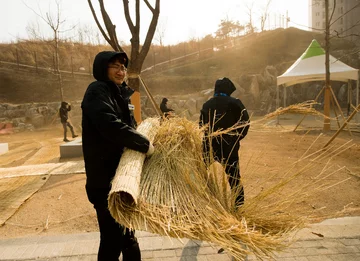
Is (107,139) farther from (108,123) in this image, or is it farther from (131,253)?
(131,253)

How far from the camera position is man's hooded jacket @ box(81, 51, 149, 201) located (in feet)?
5.86

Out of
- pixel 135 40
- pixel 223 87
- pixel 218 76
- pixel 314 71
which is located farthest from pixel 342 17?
pixel 223 87

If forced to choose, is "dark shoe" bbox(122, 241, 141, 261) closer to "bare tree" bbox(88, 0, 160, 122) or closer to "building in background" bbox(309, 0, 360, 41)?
"bare tree" bbox(88, 0, 160, 122)

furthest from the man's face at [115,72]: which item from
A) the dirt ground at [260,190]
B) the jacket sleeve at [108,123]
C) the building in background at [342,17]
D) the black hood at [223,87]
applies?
the building in background at [342,17]

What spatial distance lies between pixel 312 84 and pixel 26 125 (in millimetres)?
19566

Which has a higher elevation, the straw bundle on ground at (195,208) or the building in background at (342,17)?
the building in background at (342,17)

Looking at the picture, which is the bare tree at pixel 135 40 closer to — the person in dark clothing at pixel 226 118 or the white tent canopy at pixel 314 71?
the person in dark clothing at pixel 226 118

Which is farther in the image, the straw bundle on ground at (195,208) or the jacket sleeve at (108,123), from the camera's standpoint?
the jacket sleeve at (108,123)

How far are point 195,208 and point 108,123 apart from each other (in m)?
0.67

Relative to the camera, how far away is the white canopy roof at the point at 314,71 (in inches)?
428

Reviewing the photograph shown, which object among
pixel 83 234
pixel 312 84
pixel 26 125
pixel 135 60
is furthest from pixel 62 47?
pixel 83 234

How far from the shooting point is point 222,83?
3.25m

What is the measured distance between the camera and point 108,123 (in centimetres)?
177

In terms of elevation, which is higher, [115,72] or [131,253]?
[115,72]
